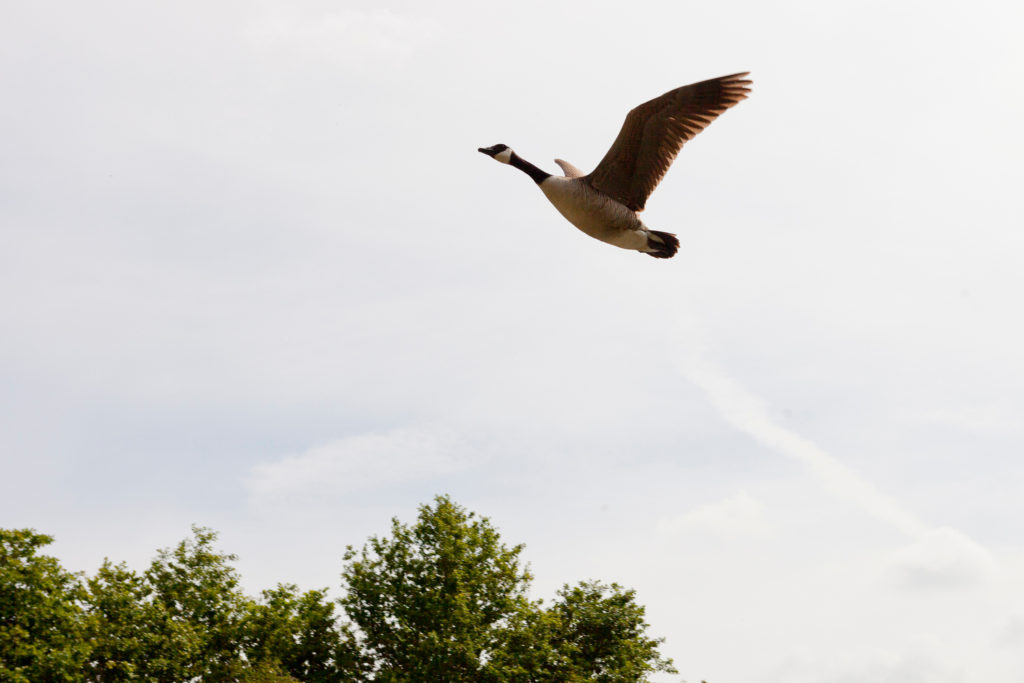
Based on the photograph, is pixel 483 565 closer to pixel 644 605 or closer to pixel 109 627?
pixel 644 605

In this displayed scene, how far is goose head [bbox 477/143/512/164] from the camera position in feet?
42.1

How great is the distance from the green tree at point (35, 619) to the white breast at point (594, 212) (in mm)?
22246

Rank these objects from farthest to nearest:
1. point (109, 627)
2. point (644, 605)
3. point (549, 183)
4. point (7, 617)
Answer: point (644, 605), point (109, 627), point (7, 617), point (549, 183)

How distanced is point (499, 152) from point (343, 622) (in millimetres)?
24561

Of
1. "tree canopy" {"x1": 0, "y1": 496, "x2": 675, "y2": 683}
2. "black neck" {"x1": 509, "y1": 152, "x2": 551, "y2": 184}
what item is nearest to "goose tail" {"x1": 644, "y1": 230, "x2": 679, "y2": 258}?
"black neck" {"x1": 509, "y1": 152, "x2": 551, "y2": 184}

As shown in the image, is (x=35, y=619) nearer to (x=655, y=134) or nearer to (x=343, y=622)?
(x=343, y=622)

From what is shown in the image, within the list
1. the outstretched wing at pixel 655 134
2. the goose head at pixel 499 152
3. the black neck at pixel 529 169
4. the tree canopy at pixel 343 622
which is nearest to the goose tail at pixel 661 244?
the outstretched wing at pixel 655 134

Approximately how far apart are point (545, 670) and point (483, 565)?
4205 millimetres

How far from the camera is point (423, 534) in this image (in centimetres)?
3406

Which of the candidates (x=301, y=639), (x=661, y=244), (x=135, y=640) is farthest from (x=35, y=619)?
(x=661, y=244)

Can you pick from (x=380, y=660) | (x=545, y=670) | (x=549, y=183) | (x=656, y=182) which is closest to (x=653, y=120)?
(x=656, y=182)

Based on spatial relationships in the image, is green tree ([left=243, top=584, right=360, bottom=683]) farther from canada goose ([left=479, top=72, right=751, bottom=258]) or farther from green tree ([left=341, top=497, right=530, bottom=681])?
canada goose ([left=479, top=72, right=751, bottom=258])

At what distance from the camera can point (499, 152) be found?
1296 centimetres

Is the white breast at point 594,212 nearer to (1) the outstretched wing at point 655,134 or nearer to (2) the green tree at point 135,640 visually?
(1) the outstretched wing at point 655,134
